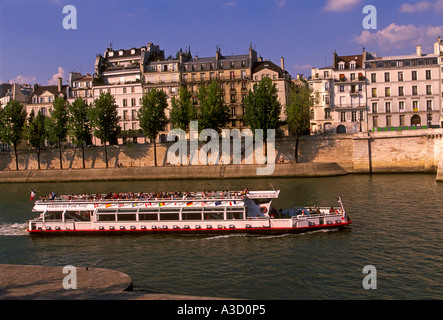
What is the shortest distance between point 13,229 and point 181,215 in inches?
620

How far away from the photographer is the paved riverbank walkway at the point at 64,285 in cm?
1712

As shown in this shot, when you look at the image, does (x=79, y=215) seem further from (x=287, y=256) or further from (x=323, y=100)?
(x=323, y=100)

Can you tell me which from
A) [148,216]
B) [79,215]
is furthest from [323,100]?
[79,215]

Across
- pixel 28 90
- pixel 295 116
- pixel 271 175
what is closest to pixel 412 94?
pixel 295 116

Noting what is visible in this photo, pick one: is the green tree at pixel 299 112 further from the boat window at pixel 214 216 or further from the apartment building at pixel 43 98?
the apartment building at pixel 43 98

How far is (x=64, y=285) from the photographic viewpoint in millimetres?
18656

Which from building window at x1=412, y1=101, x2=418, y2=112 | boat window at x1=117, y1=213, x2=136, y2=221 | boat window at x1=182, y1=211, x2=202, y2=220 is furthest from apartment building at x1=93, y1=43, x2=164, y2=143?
boat window at x1=182, y1=211, x2=202, y2=220

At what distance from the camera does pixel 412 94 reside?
76.8 metres

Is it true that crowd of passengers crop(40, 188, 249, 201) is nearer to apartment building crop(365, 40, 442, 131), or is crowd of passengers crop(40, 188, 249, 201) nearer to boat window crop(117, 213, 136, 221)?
boat window crop(117, 213, 136, 221)

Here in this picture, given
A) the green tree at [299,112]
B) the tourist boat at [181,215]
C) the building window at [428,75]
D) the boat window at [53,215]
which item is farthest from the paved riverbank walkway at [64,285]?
the building window at [428,75]

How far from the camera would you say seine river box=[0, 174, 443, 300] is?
74.7 ft

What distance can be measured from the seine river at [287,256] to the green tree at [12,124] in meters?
43.9

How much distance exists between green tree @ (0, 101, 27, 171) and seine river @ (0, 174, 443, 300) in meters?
43.9

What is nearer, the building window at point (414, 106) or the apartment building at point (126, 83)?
the building window at point (414, 106)
